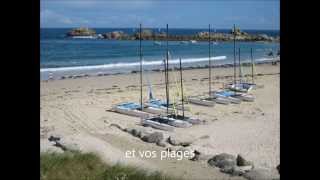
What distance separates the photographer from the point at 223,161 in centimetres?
626

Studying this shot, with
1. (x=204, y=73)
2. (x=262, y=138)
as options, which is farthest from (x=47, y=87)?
(x=262, y=138)

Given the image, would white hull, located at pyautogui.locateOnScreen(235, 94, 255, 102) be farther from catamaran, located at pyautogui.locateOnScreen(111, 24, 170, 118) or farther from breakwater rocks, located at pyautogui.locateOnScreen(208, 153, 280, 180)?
breakwater rocks, located at pyautogui.locateOnScreen(208, 153, 280, 180)

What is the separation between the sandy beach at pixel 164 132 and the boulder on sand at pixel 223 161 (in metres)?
0.10

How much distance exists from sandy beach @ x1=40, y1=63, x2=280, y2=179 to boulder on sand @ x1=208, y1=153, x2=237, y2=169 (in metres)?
0.10

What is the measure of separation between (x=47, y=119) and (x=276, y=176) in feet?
21.9

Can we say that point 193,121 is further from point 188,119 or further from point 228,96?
point 228,96

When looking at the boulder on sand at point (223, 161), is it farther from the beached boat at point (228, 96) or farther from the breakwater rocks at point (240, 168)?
the beached boat at point (228, 96)

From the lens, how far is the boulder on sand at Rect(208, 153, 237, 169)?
Answer: 616cm

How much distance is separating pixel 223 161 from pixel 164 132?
2.88m

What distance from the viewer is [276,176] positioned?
5.30 m

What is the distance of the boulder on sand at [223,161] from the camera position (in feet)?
20.2

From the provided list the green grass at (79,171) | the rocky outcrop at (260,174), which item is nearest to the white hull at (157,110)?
the rocky outcrop at (260,174)
